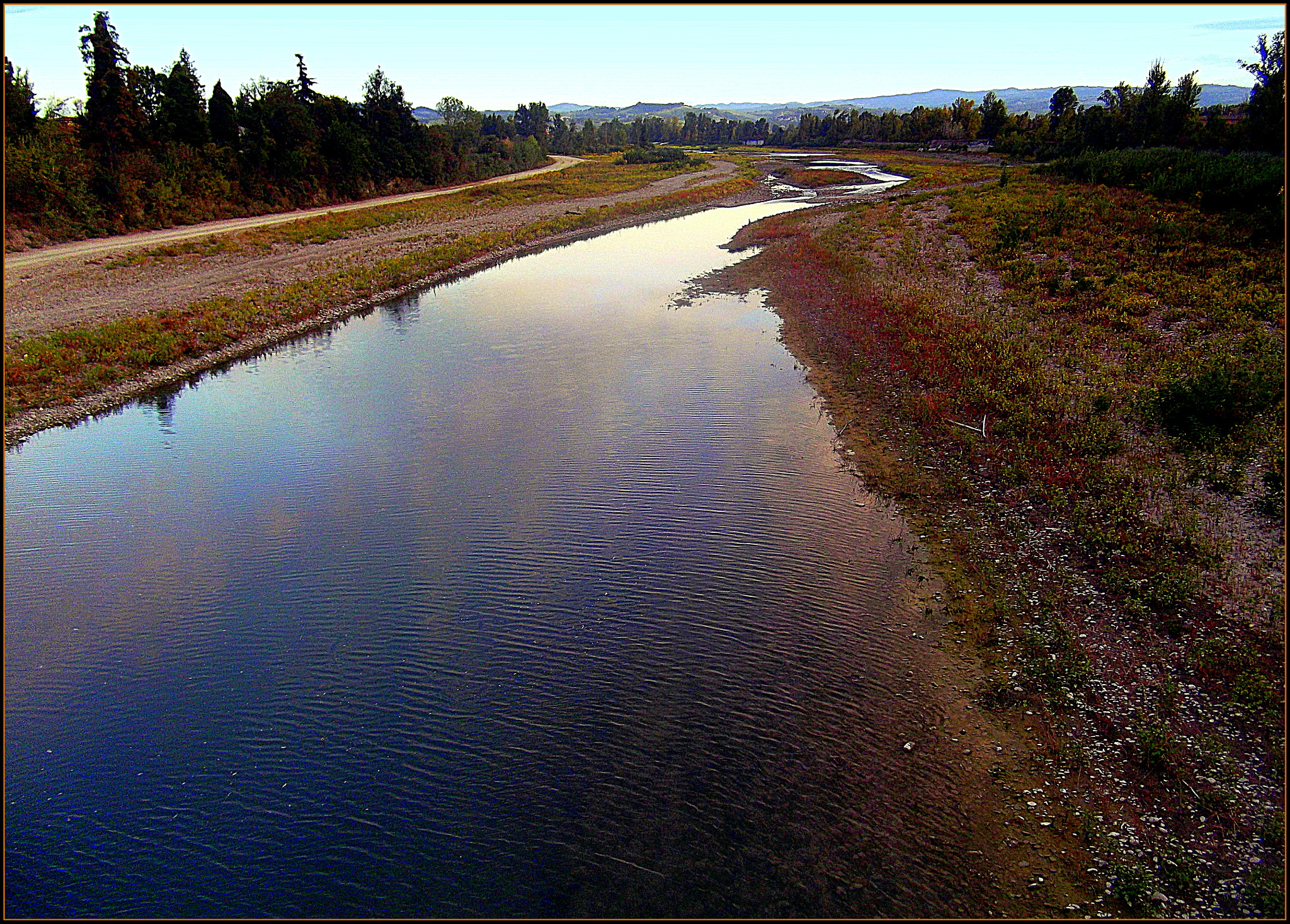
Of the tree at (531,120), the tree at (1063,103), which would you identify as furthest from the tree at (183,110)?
the tree at (531,120)

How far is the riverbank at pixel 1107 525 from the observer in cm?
712

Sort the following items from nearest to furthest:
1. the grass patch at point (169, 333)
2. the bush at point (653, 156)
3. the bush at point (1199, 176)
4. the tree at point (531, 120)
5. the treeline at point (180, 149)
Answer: the grass patch at point (169, 333)
the bush at point (1199, 176)
the treeline at point (180, 149)
the bush at point (653, 156)
the tree at point (531, 120)

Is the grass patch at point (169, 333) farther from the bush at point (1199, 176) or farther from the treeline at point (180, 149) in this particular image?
the bush at point (1199, 176)

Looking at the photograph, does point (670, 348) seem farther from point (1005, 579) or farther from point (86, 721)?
point (86, 721)

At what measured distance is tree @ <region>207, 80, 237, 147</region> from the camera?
48750mm

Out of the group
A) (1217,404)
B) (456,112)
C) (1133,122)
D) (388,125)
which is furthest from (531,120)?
(1217,404)

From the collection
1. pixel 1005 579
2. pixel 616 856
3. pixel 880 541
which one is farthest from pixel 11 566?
pixel 1005 579

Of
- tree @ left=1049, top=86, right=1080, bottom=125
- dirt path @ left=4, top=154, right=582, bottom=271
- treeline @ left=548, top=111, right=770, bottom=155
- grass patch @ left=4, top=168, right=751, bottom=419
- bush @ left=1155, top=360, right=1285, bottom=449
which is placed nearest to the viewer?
bush @ left=1155, top=360, right=1285, bottom=449

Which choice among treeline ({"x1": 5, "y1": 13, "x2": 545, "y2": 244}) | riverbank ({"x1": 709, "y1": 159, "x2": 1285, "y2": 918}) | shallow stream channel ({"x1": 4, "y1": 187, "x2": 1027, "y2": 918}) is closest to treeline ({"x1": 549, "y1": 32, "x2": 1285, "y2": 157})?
riverbank ({"x1": 709, "y1": 159, "x2": 1285, "y2": 918})

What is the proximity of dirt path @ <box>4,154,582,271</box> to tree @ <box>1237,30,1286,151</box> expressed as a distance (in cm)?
5486

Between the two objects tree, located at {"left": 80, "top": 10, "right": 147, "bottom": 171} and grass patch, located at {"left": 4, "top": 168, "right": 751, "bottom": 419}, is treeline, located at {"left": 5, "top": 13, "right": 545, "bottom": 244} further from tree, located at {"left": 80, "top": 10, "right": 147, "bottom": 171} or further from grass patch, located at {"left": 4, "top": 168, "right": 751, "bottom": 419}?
grass patch, located at {"left": 4, "top": 168, "right": 751, "bottom": 419}

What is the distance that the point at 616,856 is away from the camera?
7125 millimetres

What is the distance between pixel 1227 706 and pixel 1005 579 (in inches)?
128

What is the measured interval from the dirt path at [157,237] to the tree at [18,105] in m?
7.10
